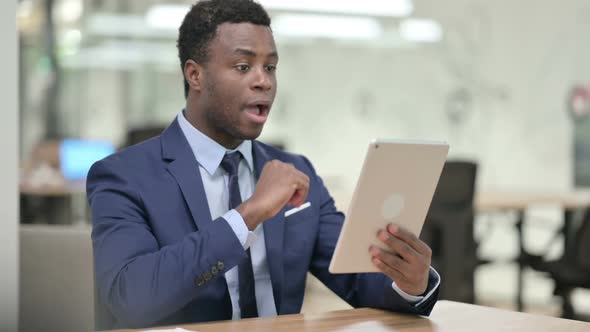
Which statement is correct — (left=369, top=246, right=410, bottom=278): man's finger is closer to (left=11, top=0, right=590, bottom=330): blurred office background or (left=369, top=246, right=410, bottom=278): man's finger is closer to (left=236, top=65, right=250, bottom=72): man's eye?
(left=236, top=65, right=250, bottom=72): man's eye

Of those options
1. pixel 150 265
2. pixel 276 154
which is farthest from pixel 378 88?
pixel 150 265

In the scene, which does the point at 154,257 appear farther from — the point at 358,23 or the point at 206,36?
the point at 358,23

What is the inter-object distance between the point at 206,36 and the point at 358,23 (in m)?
6.03

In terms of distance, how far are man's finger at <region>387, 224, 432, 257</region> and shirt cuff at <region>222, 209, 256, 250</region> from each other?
258 millimetres

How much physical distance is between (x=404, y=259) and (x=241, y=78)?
1.69 ft

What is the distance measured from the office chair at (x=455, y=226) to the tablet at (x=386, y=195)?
11.5 feet

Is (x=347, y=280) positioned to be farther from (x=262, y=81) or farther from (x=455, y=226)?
(x=455, y=226)

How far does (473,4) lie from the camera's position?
7.91m

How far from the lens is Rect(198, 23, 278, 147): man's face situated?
1.92m

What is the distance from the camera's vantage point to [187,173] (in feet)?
6.25

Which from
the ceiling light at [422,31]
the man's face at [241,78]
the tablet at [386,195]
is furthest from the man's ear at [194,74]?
the ceiling light at [422,31]

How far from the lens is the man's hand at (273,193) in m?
1.71

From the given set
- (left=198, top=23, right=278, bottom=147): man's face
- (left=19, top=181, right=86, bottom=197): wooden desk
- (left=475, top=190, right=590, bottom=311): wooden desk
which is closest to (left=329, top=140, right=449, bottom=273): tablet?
(left=198, top=23, right=278, bottom=147): man's face

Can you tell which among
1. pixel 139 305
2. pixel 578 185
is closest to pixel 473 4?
pixel 578 185
